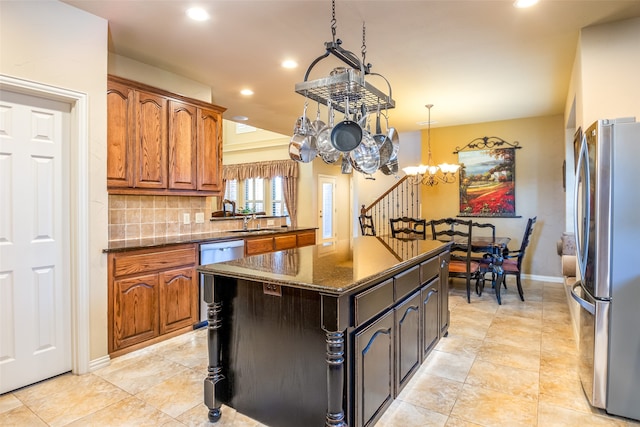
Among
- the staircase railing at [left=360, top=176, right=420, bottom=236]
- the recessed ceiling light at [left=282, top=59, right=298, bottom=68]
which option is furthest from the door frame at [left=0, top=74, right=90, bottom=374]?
the staircase railing at [left=360, top=176, right=420, bottom=236]

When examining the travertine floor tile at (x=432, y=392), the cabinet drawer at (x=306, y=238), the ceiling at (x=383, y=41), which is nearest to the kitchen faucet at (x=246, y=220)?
the cabinet drawer at (x=306, y=238)

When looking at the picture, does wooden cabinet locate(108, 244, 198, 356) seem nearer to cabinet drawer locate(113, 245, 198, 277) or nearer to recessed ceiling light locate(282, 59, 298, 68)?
cabinet drawer locate(113, 245, 198, 277)

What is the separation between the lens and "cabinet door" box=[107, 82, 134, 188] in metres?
3.01

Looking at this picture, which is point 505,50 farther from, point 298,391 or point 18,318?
point 18,318

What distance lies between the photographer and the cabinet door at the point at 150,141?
3.23 meters

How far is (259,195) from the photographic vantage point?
30.6 ft

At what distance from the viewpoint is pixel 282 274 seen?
1.77 metres

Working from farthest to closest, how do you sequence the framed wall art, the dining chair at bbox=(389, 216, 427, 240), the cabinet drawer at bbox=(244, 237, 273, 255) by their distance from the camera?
the framed wall art → the dining chair at bbox=(389, 216, 427, 240) → the cabinet drawer at bbox=(244, 237, 273, 255)

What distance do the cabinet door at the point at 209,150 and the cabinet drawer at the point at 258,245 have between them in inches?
28.4

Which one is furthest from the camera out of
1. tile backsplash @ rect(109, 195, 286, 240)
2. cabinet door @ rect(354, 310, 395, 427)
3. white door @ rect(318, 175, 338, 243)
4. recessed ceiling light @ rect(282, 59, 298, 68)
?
white door @ rect(318, 175, 338, 243)

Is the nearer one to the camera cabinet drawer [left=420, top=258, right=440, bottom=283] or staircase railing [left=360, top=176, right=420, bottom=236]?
cabinet drawer [left=420, top=258, right=440, bottom=283]

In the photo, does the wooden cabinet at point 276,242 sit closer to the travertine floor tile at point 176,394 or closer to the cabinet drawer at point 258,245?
the cabinet drawer at point 258,245

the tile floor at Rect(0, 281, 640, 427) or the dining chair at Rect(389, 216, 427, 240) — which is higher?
the dining chair at Rect(389, 216, 427, 240)

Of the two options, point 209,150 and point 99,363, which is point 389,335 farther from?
point 209,150
